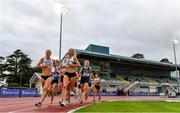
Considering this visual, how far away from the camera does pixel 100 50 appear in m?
60.9

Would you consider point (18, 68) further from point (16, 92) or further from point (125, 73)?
point (16, 92)

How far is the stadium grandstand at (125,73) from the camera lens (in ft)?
174

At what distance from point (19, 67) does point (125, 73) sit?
118 ft

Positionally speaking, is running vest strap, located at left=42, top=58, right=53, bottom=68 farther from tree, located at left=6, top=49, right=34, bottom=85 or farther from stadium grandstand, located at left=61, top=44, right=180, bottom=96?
tree, located at left=6, top=49, right=34, bottom=85

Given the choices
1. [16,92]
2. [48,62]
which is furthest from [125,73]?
[48,62]

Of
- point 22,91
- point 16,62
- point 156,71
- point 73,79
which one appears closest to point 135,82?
point 156,71

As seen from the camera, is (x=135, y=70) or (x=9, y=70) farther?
(x=9, y=70)

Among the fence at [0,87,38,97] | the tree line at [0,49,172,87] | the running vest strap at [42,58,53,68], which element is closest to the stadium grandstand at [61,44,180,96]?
the fence at [0,87,38,97]

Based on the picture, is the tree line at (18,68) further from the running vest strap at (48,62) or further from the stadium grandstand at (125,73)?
the running vest strap at (48,62)

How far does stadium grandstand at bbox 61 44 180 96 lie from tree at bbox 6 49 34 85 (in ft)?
86.5

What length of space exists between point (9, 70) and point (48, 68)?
74.7 metres

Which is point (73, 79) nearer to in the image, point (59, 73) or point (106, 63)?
point (59, 73)

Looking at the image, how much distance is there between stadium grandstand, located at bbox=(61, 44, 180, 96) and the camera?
174 feet

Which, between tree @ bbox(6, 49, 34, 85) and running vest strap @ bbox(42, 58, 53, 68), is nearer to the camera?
running vest strap @ bbox(42, 58, 53, 68)
